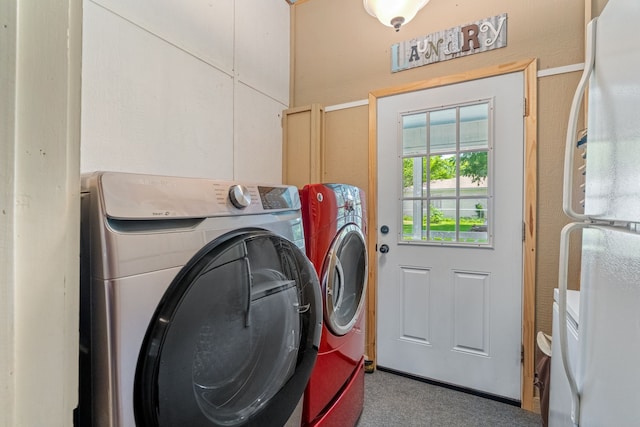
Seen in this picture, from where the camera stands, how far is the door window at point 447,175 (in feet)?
5.81

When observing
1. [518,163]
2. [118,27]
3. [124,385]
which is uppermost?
[118,27]

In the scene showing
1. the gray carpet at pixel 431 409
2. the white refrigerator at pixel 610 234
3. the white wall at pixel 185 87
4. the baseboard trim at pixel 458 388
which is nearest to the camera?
the white refrigerator at pixel 610 234

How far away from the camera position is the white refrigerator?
526 millimetres

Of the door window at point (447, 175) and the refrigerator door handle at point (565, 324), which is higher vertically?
the door window at point (447, 175)

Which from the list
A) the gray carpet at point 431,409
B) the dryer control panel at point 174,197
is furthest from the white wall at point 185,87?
the gray carpet at point 431,409

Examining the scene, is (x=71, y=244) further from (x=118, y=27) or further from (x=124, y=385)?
(x=118, y=27)

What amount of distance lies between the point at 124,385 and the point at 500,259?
1828 millimetres

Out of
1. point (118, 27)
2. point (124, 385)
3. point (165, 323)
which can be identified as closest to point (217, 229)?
point (165, 323)

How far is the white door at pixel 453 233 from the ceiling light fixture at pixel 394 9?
47 cm

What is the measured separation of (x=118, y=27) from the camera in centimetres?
131

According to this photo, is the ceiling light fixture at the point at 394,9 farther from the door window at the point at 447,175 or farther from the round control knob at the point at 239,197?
the round control knob at the point at 239,197

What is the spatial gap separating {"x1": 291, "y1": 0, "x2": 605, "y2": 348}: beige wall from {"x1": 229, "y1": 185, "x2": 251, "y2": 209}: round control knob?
4.55 feet

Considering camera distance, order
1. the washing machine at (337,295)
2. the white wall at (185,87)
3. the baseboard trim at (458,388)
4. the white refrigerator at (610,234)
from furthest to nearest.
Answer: the baseboard trim at (458,388), the white wall at (185,87), the washing machine at (337,295), the white refrigerator at (610,234)

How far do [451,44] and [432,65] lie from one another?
0.15 meters
